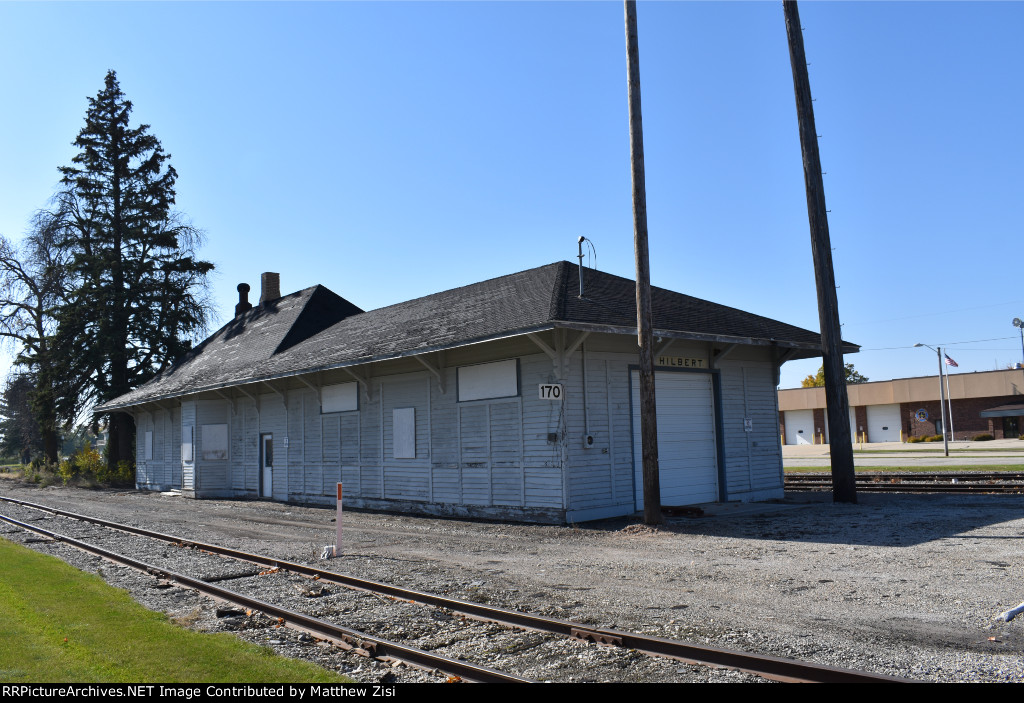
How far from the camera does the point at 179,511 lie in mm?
21469

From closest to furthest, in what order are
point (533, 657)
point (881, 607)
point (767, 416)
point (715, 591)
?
1. point (533, 657)
2. point (881, 607)
3. point (715, 591)
4. point (767, 416)

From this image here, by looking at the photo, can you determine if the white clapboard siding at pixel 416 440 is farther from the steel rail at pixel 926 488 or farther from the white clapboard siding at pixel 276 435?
the steel rail at pixel 926 488

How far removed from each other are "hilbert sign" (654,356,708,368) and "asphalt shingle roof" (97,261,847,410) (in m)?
0.88

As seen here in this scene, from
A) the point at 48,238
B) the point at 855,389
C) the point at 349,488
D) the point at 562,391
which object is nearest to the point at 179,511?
the point at 349,488

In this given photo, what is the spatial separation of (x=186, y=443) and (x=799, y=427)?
51.5 m

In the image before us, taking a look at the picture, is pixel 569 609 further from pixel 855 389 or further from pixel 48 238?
pixel 855 389

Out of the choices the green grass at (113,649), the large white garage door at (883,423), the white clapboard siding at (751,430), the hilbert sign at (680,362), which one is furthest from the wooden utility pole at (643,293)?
the large white garage door at (883,423)

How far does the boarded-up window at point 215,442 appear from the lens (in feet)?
90.9

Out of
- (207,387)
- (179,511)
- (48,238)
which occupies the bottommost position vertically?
(179,511)

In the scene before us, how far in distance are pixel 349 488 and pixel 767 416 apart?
1135 centimetres

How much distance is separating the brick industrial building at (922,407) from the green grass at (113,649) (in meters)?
48.3

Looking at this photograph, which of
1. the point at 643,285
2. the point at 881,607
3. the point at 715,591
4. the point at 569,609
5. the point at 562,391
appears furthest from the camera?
the point at 562,391

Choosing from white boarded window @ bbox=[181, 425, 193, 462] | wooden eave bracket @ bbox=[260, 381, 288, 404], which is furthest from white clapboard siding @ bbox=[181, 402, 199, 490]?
wooden eave bracket @ bbox=[260, 381, 288, 404]

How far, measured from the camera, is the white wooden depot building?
15055 mm
